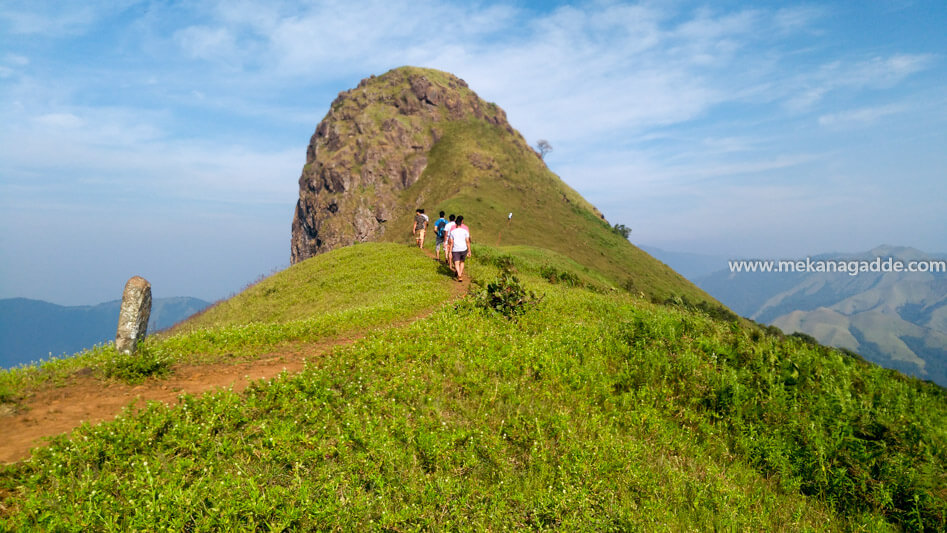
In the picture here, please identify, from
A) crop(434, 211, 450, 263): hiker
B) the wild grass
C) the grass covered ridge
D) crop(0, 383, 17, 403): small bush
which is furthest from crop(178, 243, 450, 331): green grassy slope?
the grass covered ridge

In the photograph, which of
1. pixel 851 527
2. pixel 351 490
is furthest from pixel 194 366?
pixel 851 527

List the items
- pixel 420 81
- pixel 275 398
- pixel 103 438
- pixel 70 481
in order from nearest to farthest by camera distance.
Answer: pixel 70 481, pixel 103 438, pixel 275 398, pixel 420 81

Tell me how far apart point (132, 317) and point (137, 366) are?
4.06 feet

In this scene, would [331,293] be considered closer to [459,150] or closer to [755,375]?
[755,375]

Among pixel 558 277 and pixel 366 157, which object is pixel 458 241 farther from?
pixel 366 157

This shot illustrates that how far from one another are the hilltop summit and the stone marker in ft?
325

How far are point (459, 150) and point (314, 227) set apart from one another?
61.4 metres

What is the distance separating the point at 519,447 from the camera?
292 inches

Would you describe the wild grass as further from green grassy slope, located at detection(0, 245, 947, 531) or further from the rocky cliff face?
the rocky cliff face

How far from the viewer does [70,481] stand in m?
5.40

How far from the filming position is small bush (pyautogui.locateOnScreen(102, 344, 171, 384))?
8414mm

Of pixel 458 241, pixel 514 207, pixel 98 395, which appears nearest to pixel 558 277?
pixel 458 241

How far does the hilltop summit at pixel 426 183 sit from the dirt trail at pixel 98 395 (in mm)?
98965

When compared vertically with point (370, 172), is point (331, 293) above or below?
below
